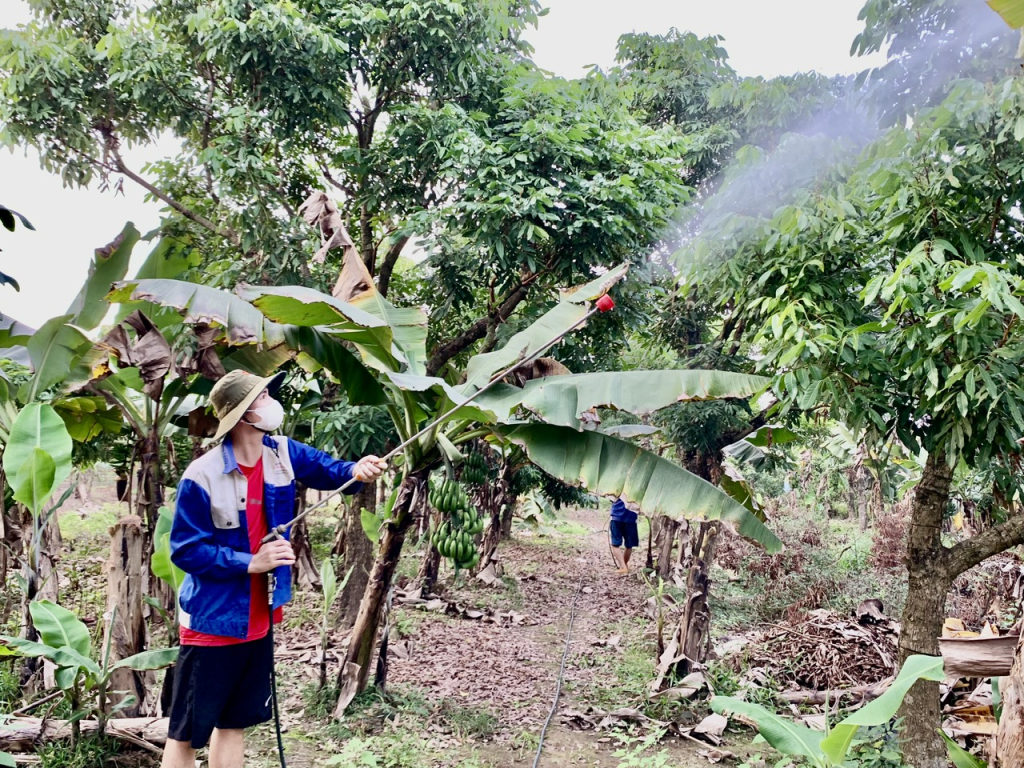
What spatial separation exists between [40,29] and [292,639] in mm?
5330

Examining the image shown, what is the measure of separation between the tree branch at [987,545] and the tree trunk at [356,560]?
399 centimetres

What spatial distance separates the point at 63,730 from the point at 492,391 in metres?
2.40

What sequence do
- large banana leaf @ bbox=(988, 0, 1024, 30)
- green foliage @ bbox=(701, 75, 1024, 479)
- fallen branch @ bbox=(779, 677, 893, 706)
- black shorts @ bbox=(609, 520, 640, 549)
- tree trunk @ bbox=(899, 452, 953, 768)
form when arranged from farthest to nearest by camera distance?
black shorts @ bbox=(609, 520, 640, 549) → fallen branch @ bbox=(779, 677, 893, 706) → tree trunk @ bbox=(899, 452, 953, 768) → green foliage @ bbox=(701, 75, 1024, 479) → large banana leaf @ bbox=(988, 0, 1024, 30)

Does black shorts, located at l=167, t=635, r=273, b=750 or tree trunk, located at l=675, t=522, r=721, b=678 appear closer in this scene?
black shorts, located at l=167, t=635, r=273, b=750

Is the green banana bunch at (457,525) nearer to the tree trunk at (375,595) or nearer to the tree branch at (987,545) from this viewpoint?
the tree trunk at (375,595)

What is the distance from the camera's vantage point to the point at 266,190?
4875mm

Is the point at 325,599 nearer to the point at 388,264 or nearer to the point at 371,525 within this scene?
the point at 371,525

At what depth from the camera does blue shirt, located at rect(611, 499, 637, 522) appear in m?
8.38

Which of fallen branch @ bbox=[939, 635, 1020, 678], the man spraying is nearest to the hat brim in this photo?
the man spraying

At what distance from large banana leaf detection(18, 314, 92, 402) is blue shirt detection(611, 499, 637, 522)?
6340mm

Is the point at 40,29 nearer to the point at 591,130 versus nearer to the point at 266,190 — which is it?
the point at 266,190

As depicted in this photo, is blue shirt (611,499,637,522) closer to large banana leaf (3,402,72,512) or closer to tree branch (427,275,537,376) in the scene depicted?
tree branch (427,275,537,376)

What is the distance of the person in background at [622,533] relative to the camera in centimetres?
864

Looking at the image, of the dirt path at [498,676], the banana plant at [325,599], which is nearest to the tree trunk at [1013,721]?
the dirt path at [498,676]
